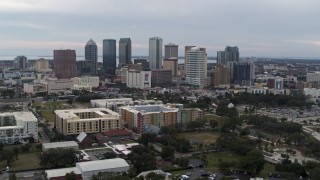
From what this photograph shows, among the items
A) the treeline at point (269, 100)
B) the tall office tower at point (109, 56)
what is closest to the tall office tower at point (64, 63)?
the tall office tower at point (109, 56)

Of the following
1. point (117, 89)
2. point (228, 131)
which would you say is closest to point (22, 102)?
point (117, 89)

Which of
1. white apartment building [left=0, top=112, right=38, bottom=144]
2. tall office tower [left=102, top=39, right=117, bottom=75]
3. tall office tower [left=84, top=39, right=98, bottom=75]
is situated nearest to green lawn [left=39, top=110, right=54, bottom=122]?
white apartment building [left=0, top=112, right=38, bottom=144]

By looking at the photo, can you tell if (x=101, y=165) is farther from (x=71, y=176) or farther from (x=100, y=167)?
(x=71, y=176)

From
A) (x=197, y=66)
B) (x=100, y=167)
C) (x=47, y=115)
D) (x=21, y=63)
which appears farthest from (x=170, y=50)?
(x=100, y=167)

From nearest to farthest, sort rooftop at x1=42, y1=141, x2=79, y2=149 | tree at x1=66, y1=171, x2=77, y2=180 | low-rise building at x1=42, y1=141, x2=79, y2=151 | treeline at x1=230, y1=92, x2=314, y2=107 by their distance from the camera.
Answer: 1. tree at x1=66, y1=171, x2=77, y2=180
2. low-rise building at x1=42, y1=141, x2=79, y2=151
3. rooftop at x1=42, y1=141, x2=79, y2=149
4. treeline at x1=230, y1=92, x2=314, y2=107

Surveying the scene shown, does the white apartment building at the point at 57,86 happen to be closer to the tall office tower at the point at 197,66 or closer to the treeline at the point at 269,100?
the tall office tower at the point at 197,66

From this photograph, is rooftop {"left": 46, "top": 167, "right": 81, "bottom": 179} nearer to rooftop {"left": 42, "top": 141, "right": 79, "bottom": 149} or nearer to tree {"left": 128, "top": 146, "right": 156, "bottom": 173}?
tree {"left": 128, "top": 146, "right": 156, "bottom": 173}
